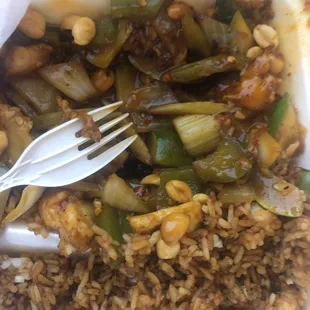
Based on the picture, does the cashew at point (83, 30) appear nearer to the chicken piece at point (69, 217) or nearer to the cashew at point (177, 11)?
the cashew at point (177, 11)

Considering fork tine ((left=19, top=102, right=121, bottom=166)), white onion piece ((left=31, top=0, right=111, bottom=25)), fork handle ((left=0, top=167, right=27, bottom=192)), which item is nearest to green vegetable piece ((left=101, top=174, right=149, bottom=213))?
fork tine ((left=19, top=102, right=121, bottom=166))

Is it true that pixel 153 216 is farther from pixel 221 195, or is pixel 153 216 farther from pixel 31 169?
pixel 31 169

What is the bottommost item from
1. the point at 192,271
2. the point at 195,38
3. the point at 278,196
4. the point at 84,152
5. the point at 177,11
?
the point at 192,271

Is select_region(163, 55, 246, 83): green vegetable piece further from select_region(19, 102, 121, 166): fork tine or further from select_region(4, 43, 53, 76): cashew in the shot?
select_region(4, 43, 53, 76): cashew

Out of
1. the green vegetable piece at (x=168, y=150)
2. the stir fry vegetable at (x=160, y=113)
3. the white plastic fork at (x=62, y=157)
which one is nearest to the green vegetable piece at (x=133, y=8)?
the stir fry vegetable at (x=160, y=113)

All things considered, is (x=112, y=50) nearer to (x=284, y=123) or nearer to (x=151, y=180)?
(x=151, y=180)

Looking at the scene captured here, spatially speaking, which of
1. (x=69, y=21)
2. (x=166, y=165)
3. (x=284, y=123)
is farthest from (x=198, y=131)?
(x=69, y=21)

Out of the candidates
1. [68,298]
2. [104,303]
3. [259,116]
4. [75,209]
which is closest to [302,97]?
[259,116]
